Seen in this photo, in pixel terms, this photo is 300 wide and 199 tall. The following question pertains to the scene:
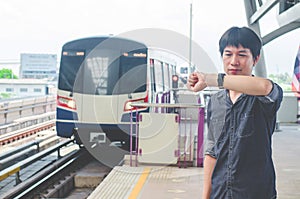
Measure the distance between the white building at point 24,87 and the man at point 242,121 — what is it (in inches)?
640

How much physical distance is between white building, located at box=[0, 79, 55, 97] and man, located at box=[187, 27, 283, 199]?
53.3 ft

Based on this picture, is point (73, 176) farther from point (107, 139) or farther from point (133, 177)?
point (133, 177)

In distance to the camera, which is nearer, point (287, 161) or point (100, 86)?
point (287, 161)

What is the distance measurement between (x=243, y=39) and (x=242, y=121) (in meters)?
0.40

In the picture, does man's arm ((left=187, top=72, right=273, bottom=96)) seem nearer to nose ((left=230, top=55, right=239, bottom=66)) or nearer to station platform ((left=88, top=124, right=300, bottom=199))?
nose ((left=230, top=55, right=239, bottom=66))

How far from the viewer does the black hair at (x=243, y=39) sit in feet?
6.17

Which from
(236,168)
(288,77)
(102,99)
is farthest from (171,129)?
(288,77)

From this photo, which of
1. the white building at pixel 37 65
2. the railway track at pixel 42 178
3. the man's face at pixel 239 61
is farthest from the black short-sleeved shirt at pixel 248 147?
the white building at pixel 37 65

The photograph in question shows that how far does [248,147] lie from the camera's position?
178cm

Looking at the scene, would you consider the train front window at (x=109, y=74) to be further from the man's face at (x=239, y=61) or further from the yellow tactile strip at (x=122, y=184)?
the man's face at (x=239, y=61)

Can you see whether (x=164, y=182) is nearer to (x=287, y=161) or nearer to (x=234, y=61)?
(x=287, y=161)

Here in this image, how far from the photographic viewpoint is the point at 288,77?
15008mm

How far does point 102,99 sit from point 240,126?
641 centimetres

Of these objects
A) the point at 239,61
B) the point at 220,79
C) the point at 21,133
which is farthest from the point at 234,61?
the point at 21,133
